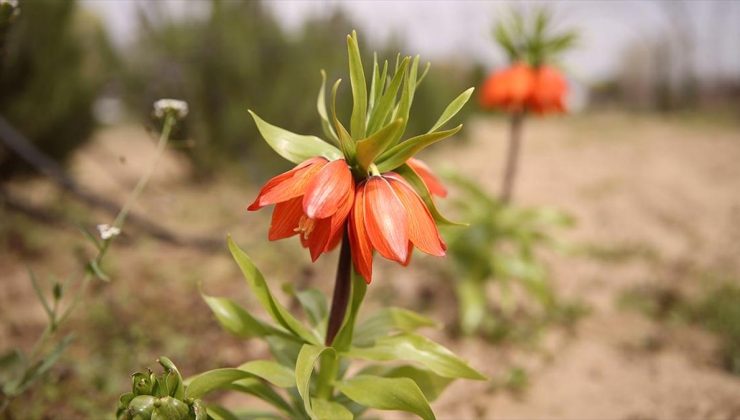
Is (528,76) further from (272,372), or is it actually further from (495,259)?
(272,372)

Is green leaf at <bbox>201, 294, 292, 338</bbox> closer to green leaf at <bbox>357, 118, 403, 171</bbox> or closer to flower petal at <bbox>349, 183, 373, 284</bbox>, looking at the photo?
flower petal at <bbox>349, 183, 373, 284</bbox>

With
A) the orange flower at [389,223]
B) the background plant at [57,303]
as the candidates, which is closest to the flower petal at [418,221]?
the orange flower at [389,223]

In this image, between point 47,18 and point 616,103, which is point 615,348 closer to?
point 47,18

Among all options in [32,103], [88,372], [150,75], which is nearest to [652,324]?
[88,372]

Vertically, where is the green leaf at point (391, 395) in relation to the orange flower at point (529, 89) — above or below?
below

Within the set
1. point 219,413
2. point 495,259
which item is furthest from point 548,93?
point 219,413

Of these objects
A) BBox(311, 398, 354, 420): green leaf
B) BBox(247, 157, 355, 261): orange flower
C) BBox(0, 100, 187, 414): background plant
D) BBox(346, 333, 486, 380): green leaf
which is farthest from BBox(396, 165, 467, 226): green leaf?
BBox(0, 100, 187, 414): background plant

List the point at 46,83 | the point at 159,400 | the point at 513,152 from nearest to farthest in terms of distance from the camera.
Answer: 1. the point at 159,400
2. the point at 513,152
3. the point at 46,83

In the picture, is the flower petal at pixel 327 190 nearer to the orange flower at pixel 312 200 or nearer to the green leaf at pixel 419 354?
the orange flower at pixel 312 200
